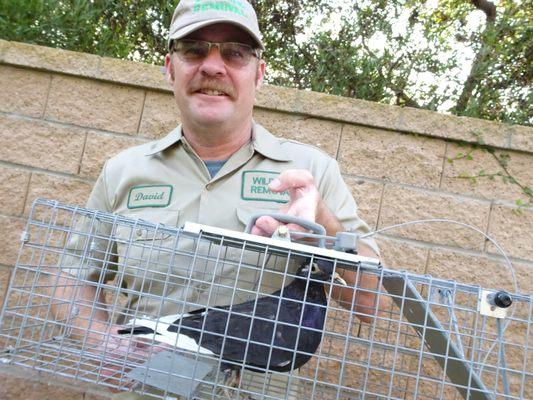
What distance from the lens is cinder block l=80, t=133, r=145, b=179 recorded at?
8.12 ft

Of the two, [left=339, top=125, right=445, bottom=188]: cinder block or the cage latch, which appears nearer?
the cage latch

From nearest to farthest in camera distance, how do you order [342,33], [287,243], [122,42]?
[287,243]
[122,42]
[342,33]

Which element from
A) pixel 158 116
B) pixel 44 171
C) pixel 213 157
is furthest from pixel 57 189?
pixel 213 157

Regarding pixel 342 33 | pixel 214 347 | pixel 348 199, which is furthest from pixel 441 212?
pixel 214 347

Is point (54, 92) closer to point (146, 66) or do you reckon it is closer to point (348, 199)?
point (146, 66)

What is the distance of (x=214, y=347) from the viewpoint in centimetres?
93

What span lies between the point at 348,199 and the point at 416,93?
4.97 feet

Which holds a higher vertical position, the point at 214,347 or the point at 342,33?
the point at 342,33

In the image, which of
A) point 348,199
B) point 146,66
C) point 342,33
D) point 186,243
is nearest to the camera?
point 186,243

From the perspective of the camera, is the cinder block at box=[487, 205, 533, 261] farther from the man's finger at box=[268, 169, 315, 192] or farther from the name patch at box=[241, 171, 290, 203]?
the man's finger at box=[268, 169, 315, 192]

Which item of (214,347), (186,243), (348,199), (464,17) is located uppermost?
(464,17)

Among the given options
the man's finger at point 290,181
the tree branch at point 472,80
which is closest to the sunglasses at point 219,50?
the man's finger at point 290,181

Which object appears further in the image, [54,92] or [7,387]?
[54,92]

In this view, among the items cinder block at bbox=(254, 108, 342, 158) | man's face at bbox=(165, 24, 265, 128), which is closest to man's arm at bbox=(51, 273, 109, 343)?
man's face at bbox=(165, 24, 265, 128)
